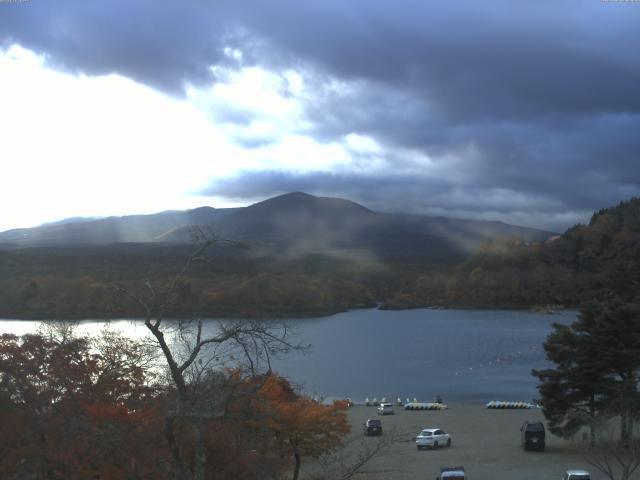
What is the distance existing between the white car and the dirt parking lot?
0.29 metres

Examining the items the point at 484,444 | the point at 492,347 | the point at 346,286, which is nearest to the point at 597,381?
the point at 484,444

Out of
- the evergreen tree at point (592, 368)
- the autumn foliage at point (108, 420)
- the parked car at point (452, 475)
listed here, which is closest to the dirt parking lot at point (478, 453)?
the evergreen tree at point (592, 368)

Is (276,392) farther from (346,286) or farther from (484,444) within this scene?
(346,286)

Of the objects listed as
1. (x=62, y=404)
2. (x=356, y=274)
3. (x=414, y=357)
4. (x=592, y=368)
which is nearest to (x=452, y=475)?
(x=592, y=368)

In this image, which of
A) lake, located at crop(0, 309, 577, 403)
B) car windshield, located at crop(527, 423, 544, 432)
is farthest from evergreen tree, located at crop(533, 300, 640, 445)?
lake, located at crop(0, 309, 577, 403)

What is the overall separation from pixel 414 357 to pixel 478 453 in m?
36.6

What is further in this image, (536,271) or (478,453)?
(536,271)

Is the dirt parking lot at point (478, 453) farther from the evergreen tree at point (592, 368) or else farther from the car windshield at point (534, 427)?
the evergreen tree at point (592, 368)

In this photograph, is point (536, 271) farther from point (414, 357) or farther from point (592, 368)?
point (592, 368)

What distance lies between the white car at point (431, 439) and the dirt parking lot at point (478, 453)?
288 mm

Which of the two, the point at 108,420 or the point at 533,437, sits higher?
the point at 108,420

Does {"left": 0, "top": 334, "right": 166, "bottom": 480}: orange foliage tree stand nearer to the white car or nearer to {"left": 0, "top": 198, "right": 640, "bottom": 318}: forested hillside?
the white car

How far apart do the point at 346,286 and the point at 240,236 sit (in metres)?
110

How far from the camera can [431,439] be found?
22.6 m
